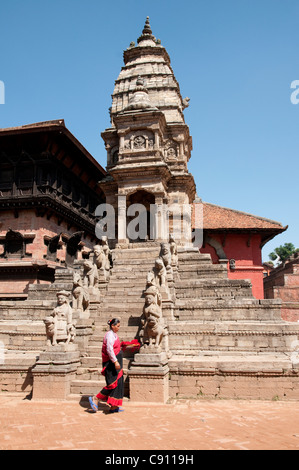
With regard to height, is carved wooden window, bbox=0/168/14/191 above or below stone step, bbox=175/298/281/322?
above

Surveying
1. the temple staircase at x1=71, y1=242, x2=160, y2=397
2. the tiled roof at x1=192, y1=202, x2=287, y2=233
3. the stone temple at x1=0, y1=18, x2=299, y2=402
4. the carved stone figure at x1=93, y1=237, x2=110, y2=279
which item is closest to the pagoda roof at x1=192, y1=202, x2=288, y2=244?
the tiled roof at x1=192, y1=202, x2=287, y2=233

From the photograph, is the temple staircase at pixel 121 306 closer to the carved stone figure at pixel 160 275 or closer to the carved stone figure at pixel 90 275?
the carved stone figure at pixel 90 275

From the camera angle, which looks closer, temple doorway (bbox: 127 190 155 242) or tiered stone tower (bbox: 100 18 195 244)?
tiered stone tower (bbox: 100 18 195 244)

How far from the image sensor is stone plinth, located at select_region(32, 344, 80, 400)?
9867 millimetres

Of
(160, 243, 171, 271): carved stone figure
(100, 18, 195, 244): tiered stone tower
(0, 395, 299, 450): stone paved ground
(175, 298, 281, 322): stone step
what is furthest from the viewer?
(100, 18, 195, 244): tiered stone tower

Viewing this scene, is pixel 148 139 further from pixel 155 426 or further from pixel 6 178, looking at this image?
pixel 155 426

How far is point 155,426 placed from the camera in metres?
7.45

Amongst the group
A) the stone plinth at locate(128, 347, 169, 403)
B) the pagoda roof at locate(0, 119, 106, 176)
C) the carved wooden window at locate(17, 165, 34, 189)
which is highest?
the pagoda roof at locate(0, 119, 106, 176)

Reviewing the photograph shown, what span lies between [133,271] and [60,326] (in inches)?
252

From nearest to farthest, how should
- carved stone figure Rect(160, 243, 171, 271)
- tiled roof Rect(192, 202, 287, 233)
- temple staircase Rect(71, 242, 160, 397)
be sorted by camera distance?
1. temple staircase Rect(71, 242, 160, 397)
2. carved stone figure Rect(160, 243, 171, 271)
3. tiled roof Rect(192, 202, 287, 233)

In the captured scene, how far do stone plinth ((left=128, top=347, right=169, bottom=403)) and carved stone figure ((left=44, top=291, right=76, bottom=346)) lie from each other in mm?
2196

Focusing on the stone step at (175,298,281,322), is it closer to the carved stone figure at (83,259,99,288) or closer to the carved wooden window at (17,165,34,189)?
the carved stone figure at (83,259,99,288)

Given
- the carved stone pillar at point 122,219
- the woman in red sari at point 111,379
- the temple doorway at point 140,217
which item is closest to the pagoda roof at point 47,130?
the temple doorway at point 140,217
